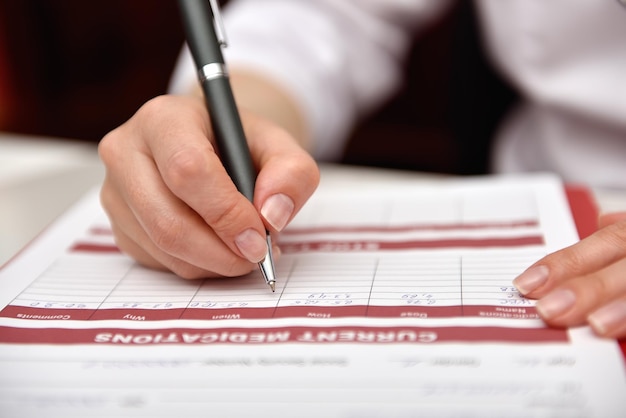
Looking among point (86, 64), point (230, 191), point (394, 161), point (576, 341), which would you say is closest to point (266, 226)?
point (230, 191)

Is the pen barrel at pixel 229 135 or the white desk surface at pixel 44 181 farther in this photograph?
the white desk surface at pixel 44 181

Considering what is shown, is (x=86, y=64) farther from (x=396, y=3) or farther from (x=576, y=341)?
(x=576, y=341)

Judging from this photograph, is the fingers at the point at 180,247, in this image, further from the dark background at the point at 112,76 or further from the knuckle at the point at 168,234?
the dark background at the point at 112,76

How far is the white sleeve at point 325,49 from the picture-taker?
2.12 feet

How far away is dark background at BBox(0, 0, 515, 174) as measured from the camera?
4.40 feet

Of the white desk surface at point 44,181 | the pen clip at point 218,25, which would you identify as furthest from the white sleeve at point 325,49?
the pen clip at point 218,25

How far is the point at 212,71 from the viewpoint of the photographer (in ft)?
1.20

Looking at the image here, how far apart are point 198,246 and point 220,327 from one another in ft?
0.15

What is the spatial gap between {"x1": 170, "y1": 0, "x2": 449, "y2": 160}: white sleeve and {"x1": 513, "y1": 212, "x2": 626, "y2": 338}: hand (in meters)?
0.37

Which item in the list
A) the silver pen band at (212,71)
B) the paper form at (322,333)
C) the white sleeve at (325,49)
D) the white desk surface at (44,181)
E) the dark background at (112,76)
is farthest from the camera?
the dark background at (112,76)

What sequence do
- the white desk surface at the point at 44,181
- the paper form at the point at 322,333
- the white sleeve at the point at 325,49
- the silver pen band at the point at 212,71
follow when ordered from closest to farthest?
the paper form at the point at 322,333, the silver pen band at the point at 212,71, the white desk surface at the point at 44,181, the white sleeve at the point at 325,49

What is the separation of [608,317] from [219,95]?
217 millimetres

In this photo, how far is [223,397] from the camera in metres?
0.26

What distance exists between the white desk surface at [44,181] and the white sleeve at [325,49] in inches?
3.7
